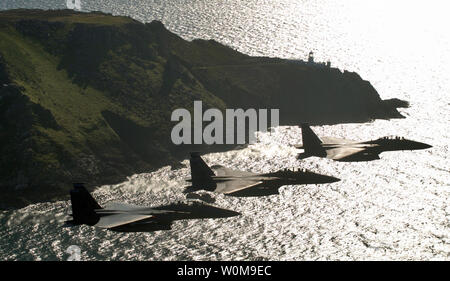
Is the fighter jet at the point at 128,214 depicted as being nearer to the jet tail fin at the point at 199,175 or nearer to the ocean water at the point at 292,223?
the ocean water at the point at 292,223

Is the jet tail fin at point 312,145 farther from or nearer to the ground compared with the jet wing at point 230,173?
farther from the ground

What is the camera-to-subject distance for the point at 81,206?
92438 millimetres

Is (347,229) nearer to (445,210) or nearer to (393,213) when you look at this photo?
(393,213)

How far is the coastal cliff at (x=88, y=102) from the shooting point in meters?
135

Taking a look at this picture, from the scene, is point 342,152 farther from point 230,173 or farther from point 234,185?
point 234,185

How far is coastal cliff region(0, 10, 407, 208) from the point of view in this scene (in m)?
135

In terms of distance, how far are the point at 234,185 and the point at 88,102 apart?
70.4 meters

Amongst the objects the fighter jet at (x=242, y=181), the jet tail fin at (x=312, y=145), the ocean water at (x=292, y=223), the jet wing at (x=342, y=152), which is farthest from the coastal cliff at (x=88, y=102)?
the jet wing at (x=342, y=152)

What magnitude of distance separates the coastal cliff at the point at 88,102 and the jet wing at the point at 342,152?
43812mm

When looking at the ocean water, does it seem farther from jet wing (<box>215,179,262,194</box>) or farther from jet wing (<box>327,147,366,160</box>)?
jet wing (<box>327,147,366,160</box>)

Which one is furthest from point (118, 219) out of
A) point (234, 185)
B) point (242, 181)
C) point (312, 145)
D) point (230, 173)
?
point (312, 145)

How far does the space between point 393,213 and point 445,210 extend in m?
12.3

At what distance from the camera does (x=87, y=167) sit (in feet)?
454

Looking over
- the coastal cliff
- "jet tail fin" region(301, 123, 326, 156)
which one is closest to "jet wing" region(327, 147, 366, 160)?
"jet tail fin" region(301, 123, 326, 156)
